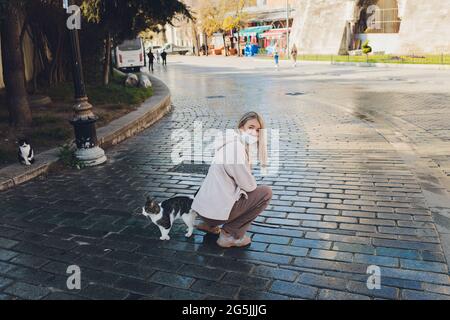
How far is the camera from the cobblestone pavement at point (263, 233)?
3.79 metres

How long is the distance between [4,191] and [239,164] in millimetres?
4271

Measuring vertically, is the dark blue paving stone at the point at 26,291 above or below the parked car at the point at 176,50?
below

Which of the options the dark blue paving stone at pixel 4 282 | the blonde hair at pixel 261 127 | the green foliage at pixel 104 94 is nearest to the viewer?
the dark blue paving stone at pixel 4 282

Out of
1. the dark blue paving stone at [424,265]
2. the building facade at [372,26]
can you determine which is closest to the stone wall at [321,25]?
the building facade at [372,26]

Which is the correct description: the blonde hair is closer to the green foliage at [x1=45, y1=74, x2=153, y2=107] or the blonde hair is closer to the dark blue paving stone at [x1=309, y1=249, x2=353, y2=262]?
the dark blue paving stone at [x1=309, y1=249, x2=353, y2=262]

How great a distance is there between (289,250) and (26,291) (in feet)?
8.05

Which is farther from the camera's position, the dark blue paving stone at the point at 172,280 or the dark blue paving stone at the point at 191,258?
the dark blue paving stone at the point at 191,258

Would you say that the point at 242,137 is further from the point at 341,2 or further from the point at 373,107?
the point at 341,2

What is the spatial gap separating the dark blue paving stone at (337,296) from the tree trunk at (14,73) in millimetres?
8816

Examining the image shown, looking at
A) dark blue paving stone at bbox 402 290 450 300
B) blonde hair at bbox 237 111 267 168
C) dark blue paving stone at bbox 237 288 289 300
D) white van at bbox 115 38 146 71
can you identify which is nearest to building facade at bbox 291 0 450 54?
white van at bbox 115 38 146 71

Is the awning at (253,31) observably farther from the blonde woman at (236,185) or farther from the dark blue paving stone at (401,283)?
the dark blue paving stone at (401,283)

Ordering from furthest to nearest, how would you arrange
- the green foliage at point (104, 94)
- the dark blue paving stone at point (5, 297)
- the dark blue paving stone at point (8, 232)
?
1. the green foliage at point (104, 94)
2. the dark blue paving stone at point (8, 232)
3. the dark blue paving stone at point (5, 297)

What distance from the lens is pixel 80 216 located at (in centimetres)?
556

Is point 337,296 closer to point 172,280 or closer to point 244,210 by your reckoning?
point 244,210
